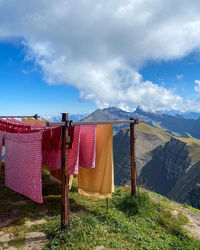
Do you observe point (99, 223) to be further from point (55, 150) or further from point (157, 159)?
point (157, 159)

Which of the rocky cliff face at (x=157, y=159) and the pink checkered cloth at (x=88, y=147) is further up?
the pink checkered cloth at (x=88, y=147)

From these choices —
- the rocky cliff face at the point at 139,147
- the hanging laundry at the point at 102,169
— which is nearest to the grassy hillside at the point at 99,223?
the hanging laundry at the point at 102,169

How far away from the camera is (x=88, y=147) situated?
7402mm

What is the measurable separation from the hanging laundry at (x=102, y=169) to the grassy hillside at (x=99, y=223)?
83cm

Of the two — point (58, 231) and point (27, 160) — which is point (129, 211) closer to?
point (58, 231)

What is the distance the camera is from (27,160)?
6.27m

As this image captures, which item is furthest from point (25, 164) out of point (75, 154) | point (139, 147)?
point (139, 147)

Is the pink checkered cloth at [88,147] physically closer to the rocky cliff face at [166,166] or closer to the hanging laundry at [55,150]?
the hanging laundry at [55,150]

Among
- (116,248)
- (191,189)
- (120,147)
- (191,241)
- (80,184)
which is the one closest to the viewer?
(116,248)

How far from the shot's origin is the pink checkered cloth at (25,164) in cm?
600

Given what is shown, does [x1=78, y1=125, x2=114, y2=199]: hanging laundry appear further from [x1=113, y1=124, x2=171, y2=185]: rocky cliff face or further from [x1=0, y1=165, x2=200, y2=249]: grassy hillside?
[x1=113, y1=124, x2=171, y2=185]: rocky cliff face

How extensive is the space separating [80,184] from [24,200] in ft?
9.13

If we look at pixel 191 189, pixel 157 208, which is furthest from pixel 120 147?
pixel 157 208

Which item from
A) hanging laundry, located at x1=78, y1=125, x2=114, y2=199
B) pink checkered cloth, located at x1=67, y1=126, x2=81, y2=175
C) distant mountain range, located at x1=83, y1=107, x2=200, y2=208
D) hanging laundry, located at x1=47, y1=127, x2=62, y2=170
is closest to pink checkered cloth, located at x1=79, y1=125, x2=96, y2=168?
hanging laundry, located at x1=78, y1=125, x2=114, y2=199
